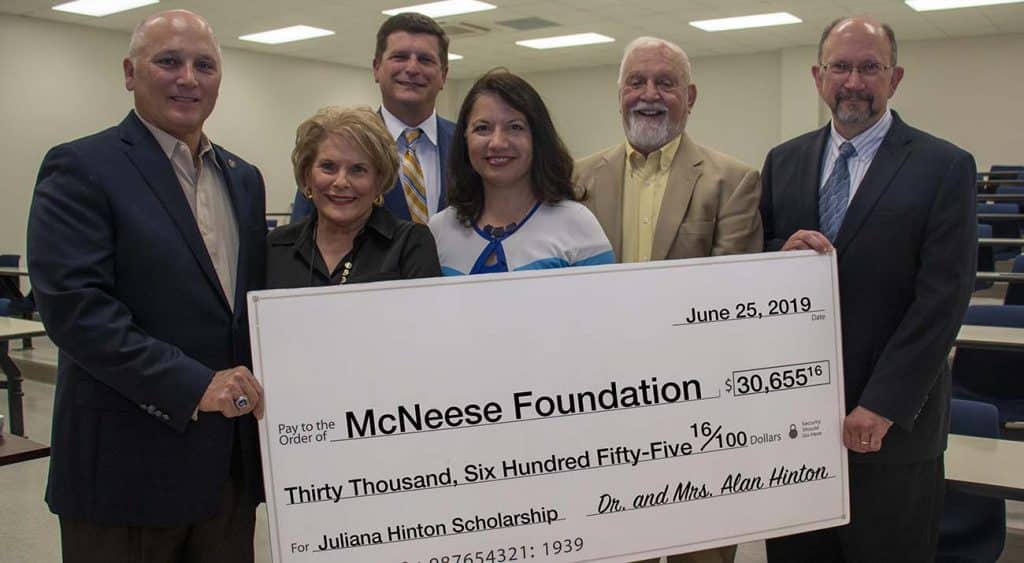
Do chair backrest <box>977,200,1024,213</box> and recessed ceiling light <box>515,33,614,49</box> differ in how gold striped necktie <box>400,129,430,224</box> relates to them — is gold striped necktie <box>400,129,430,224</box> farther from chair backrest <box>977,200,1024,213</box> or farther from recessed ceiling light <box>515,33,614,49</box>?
recessed ceiling light <box>515,33,614,49</box>

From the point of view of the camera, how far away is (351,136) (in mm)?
2039

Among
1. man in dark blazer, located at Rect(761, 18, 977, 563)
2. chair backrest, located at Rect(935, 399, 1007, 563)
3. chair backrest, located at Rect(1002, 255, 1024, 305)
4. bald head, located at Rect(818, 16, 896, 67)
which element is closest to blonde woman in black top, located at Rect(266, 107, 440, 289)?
man in dark blazer, located at Rect(761, 18, 977, 563)

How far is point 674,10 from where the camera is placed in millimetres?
10969

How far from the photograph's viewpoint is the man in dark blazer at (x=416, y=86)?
2.67 meters

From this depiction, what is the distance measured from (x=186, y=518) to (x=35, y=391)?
20.1 feet

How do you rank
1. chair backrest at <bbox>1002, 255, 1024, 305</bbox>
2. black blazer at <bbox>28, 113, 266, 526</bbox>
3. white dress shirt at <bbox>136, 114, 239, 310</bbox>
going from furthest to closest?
chair backrest at <bbox>1002, 255, 1024, 305</bbox> → white dress shirt at <bbox>136, 114, 239, 310</bbox> → black blazer at <bbox>28, 113, 266, 526</bbox>

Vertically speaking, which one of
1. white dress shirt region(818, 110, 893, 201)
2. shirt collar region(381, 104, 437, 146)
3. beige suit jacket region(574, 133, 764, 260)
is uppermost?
shirt collar region(381, 104, 437, 146)

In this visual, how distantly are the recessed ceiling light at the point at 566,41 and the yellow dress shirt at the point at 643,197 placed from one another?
35.2 ft

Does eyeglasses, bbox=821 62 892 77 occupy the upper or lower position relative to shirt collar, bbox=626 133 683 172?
upper

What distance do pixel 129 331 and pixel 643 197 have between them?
1.52 metres

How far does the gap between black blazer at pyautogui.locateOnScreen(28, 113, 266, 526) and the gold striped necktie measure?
751mm

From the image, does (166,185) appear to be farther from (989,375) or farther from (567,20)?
(567,20)

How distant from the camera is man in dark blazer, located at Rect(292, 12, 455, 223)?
2674 mm

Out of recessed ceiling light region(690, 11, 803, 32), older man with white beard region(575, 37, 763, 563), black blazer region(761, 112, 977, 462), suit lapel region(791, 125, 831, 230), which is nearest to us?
black blazer region(761, 112, 977, 462)
